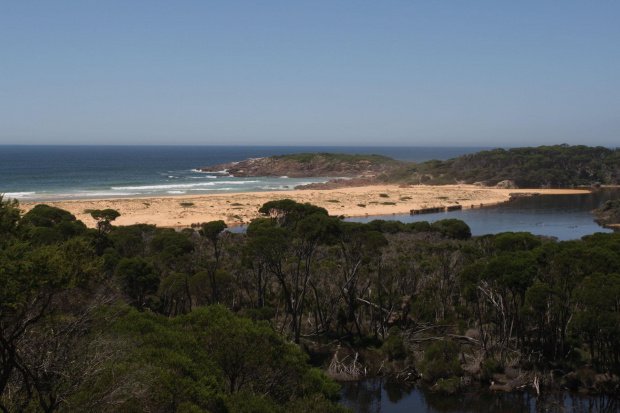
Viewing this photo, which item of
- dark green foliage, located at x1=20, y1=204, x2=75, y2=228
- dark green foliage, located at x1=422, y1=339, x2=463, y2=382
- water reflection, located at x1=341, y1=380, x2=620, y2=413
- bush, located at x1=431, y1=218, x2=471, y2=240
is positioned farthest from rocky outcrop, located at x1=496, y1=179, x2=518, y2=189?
water reflection, located at x1=341, y1=380, x2=620, y2=413

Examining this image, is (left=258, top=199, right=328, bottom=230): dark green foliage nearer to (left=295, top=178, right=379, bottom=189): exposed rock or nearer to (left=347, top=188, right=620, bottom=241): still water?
(left=347, top=188, right=620, bottom=241): still water

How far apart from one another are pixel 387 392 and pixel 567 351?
7.66 metres

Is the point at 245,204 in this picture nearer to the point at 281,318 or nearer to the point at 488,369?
the point at 281,318

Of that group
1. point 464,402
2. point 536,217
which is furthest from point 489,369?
point 536,217

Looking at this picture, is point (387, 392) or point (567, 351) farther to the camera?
point (567, 351)

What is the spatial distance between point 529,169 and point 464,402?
9239 cm

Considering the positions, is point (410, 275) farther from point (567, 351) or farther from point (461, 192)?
point (461, 192)

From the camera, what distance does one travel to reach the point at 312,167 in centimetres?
13050

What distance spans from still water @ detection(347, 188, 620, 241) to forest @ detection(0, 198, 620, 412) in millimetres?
22000

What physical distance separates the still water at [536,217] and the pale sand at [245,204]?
4.28 m

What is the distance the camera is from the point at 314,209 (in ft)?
90.9

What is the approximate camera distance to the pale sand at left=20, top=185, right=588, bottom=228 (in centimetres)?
5509

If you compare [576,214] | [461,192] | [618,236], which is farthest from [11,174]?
[618,236]

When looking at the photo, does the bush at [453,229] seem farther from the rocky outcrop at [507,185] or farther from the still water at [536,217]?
the rocky outcrop at [507,185]
